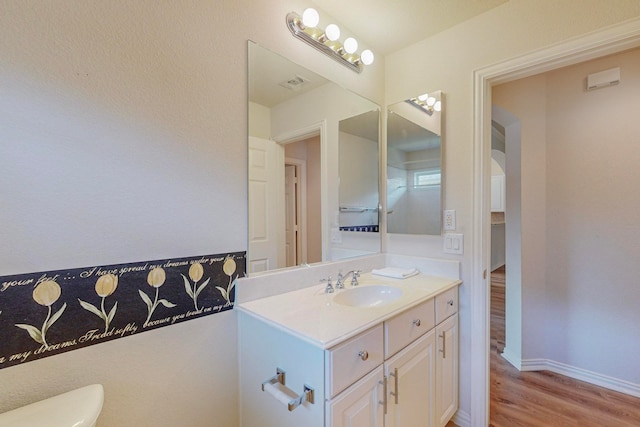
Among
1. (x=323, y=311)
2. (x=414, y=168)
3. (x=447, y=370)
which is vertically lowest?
(x=447, y=370)

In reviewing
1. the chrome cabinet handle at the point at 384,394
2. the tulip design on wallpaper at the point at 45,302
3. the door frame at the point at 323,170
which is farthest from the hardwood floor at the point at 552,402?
the tulip design on wallpaper at the point at 45,302

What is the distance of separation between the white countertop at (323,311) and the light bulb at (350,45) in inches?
53.7

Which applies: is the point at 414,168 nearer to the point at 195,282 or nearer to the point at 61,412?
the point at 195,282

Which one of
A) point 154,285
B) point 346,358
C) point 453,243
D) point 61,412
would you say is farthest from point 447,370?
point 61,412

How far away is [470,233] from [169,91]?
64.6 inches

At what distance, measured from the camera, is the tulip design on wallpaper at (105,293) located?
867 millimetres

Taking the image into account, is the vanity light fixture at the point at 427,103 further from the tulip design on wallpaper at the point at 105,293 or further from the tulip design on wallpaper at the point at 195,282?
the tulip design on wallpaper at the point at 105,293

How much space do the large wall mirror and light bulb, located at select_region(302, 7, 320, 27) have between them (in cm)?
21

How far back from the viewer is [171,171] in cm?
102

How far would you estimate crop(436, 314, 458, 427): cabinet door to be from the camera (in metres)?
1.44

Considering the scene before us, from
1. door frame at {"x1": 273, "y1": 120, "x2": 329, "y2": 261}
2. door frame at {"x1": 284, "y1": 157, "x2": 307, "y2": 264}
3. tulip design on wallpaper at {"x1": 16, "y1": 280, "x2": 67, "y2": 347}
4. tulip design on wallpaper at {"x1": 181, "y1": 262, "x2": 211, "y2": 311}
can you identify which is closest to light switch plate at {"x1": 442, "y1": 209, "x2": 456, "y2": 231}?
door frame at {"x1": 273, "y1": 120, "x2": 329, "y2": 261}

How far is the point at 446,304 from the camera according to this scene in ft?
4.96

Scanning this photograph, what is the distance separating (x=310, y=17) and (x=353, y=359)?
5.05 ft

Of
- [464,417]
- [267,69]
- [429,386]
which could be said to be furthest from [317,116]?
[464,417]
